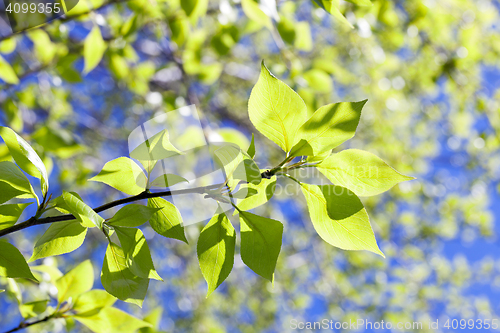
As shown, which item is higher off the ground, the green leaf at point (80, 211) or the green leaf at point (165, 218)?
the green leaf at point (80, 211)

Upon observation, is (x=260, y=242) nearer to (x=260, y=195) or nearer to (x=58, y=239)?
(x=260, y=195)

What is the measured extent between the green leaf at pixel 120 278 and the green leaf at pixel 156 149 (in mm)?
119

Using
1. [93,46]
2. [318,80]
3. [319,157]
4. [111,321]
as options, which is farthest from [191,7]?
[111,321]

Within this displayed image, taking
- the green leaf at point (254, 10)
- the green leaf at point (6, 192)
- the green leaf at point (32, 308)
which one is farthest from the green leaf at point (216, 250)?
the green leaf at point (254, 10)

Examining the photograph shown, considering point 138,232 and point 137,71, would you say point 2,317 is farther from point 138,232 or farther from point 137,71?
point 138,232

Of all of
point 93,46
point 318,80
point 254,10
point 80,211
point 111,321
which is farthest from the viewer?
point 318,80

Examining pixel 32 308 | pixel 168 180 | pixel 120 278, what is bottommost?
pixel 32 308

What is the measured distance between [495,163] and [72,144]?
12.1 feet

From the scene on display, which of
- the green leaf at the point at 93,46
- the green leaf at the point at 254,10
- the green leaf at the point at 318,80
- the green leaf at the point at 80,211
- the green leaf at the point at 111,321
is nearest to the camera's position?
the green leaf at the point at 80,211

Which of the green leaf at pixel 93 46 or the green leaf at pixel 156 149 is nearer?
the green leaf at pixel 156 149

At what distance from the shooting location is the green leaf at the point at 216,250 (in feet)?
1.24

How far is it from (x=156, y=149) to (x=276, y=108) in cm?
15

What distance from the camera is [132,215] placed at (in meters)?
0.36

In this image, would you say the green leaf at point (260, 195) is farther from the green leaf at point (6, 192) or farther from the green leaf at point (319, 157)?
the green leaf at point (6, 192)
